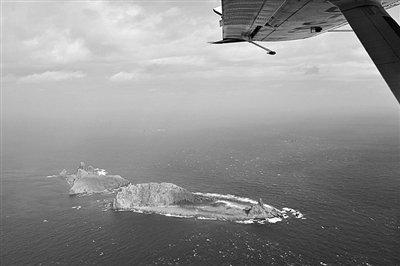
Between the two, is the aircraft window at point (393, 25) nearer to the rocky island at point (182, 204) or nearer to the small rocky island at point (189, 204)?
the small rocky island at point (189, 204)

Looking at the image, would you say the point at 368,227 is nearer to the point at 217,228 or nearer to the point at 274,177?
the point at 217,228

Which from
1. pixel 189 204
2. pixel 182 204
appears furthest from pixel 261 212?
pixel 182 204

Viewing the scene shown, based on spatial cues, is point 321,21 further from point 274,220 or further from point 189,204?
point 189,204

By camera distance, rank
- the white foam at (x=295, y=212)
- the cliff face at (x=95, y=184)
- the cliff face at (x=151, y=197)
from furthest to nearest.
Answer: the cliff face at (x=95, y=184)
the cliff face at (x=151, y=197)
the white foam at (x=295, y=212)

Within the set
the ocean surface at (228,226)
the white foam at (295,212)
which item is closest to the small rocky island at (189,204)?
the white foam at (295,212)

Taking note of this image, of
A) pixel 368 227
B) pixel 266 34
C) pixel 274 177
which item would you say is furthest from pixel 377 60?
pixel 274 177

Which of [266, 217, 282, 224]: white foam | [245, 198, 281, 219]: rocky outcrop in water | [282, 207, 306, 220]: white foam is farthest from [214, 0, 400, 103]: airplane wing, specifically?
[282, 207, 306, 220]: white foam

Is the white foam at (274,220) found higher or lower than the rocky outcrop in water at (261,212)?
lower
